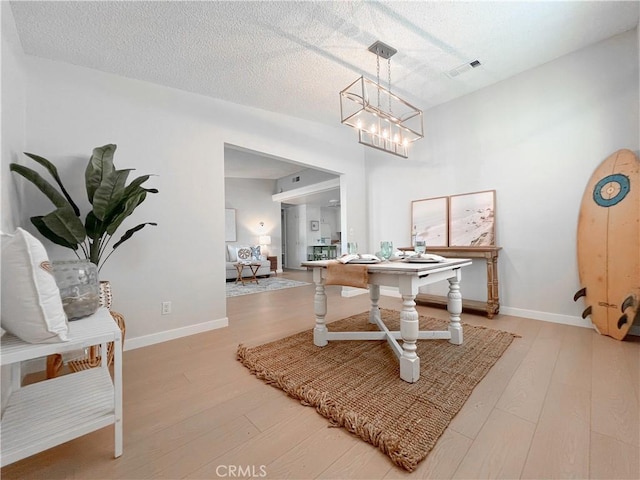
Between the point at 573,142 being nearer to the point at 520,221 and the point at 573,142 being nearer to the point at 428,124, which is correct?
the point at 520,221

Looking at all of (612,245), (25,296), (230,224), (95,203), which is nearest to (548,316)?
(612,245)

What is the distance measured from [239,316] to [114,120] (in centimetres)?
239

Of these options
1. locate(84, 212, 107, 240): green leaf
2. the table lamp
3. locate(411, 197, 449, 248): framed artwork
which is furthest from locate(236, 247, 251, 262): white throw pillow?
locate(84, 212, 107, 240): green leaf

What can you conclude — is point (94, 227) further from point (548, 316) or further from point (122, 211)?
point (548, 316)

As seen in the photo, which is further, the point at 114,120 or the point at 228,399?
the point at 114,120

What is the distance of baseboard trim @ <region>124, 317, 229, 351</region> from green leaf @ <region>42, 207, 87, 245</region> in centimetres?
103

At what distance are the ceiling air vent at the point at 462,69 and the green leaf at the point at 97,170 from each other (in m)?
3.34

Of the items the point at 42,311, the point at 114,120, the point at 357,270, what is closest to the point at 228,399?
the point at 42,311

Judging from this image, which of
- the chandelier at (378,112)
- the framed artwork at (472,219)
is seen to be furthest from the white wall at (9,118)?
the framed artwork at (472,219)

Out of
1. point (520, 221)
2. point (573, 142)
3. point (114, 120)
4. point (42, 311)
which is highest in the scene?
point (114, 120)

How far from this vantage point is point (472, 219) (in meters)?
3.26

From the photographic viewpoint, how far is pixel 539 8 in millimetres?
1976

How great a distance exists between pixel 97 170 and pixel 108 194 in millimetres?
222

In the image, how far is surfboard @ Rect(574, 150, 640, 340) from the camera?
2.14 meters
